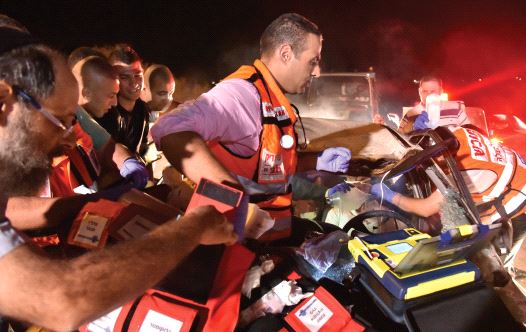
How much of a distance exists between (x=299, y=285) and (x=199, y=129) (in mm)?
901

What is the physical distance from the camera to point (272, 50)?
2484 millimetres

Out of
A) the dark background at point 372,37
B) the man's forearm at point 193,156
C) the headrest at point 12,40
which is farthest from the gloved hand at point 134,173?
the dark background at point 372,37

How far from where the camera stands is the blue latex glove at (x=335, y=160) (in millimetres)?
2736

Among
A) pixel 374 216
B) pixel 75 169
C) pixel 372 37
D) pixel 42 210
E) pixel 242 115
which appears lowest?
pixel 374 216

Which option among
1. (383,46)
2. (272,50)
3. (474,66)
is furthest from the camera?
(383,46)

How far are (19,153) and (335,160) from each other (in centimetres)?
Result: 209

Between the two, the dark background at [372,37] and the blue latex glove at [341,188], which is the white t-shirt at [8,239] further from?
the dark background at [372,37]

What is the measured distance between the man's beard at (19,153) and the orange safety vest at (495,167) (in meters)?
2.81

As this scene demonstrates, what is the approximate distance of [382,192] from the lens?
2930 mm

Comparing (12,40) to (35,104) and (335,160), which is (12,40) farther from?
(335,160)

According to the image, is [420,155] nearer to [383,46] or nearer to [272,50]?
[272,50]

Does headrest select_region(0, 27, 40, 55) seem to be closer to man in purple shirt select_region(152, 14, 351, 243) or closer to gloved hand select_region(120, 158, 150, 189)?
man in purple shirt select_region(152, 14, 351, 243)

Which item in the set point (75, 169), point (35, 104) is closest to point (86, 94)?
point (75, 169)

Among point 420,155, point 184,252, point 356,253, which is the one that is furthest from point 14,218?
point 420,155
